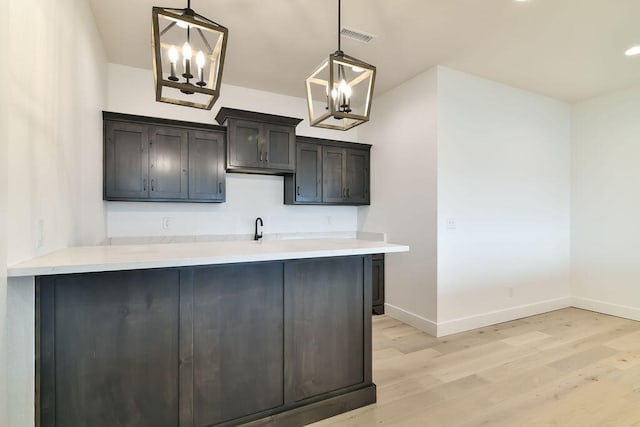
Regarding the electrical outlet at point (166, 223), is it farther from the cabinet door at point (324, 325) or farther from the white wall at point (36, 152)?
the cabinet door at point (324, 325)

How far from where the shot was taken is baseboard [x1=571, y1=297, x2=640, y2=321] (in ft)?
13.7

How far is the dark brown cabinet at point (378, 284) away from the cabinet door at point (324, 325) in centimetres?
216

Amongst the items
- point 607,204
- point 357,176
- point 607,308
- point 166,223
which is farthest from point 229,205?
point 607,308

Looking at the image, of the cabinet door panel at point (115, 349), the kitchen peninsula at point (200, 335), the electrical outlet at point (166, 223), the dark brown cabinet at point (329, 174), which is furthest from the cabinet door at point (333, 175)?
the cabinet door panel at point (115, 349)

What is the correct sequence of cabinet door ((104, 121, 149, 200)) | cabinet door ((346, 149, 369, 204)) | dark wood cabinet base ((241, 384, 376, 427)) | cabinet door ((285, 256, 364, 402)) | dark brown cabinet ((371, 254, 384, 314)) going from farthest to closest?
1. cabinet door ((346, 149, 369, 204))
2. dark brown cabinet ((371, 254, 384, 314))
3. cabinet door ((104, 121, 149, 200))
4. cabinet door ((285, 256, 364, 402))
5. dark wood cabinet base ((241, 384, 376, 427))

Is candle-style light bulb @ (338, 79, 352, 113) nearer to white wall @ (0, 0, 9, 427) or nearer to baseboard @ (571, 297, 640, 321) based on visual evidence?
white wall @ (0, 0, 9, 427)

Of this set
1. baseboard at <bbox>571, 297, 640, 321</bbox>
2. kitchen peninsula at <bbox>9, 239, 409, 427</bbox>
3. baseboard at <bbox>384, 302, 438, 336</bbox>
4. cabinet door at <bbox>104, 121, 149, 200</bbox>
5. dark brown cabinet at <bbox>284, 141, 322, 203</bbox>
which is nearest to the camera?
kitchen peninsula at <bbox>9, 239, 409, 427</bbox>

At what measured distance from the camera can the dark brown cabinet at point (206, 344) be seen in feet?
5.06

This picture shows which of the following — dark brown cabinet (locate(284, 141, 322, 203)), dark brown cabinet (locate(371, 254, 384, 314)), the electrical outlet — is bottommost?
dark brown cabinet (locate(371, 254, 384, 314))

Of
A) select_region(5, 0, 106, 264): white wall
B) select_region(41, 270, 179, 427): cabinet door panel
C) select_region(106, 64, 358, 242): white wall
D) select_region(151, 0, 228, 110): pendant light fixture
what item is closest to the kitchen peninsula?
select_region(41, 270, 179, 427): cabinet door panel

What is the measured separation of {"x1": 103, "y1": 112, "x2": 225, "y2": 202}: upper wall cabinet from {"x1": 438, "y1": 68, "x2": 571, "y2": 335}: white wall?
268 cm

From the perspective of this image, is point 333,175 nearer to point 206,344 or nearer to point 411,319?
Result: point 411,319

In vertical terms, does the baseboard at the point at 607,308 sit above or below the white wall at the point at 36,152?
below

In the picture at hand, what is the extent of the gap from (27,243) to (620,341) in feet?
17.0
